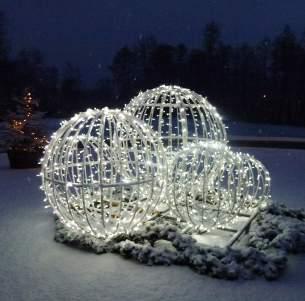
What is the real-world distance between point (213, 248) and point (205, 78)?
17.2 metres

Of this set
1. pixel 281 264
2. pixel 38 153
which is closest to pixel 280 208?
pixel 281 264

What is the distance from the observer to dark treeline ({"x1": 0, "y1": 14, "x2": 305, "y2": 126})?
19688 mm

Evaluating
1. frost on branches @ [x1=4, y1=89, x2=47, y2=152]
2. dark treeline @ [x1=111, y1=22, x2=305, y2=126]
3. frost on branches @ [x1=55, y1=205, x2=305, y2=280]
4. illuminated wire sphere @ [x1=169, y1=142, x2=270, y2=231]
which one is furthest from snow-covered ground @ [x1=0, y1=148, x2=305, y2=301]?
dark treeline @ [x1=111, y1=22, x2=305, y2=126]

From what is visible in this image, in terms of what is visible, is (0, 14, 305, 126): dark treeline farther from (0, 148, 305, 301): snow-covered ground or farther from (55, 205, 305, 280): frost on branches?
(55, 205, 305, 280): frost on branches

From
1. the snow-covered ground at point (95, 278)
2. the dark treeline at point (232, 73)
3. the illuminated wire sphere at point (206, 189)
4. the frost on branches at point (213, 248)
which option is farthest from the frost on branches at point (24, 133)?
the dark treeline at point (232, 73)

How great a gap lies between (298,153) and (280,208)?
6309 mm

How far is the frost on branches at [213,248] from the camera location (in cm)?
402

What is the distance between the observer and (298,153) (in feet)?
37.4

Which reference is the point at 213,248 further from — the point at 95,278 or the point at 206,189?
the point at 95,278

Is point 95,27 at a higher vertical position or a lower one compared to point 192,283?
higher

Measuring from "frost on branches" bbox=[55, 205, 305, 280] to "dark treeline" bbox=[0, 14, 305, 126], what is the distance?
1456 cm

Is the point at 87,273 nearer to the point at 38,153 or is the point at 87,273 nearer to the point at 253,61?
the point at 38,153

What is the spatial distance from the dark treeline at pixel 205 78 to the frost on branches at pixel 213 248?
47.8 feet

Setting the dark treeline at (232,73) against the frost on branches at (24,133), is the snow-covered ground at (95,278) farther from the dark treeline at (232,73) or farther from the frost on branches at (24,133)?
the dark treeline at (232,73)
